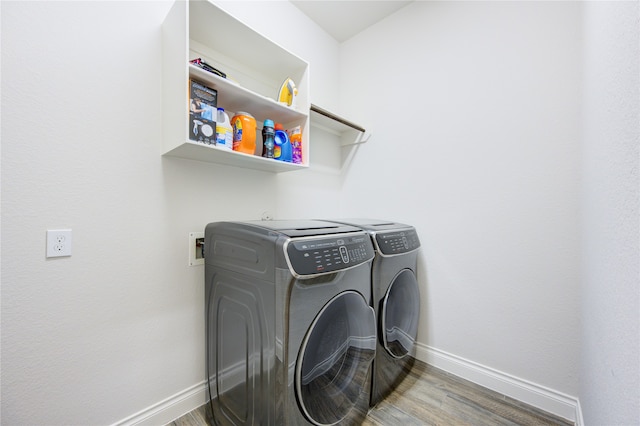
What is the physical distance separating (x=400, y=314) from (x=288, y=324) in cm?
91

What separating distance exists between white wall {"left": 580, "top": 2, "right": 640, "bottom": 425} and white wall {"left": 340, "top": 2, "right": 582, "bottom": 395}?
0.20 m

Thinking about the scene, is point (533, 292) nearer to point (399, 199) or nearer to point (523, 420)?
point (523, 420)

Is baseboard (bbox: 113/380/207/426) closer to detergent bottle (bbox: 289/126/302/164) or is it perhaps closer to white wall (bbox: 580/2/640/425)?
detergent bottle (bbox: 289/126/302/164)

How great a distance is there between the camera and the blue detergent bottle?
153 cm

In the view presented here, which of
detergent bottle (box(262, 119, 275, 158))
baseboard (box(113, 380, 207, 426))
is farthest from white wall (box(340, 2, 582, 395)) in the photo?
baseboard (box(113, 380, 207, 426))

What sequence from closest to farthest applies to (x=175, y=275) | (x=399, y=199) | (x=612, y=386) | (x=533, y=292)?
1. (x=612, y=386)
2. (x=175, y=275)
3. (x=533, y=292)
4. (x=399, y=199)

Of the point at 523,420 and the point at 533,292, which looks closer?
the point at 523,420

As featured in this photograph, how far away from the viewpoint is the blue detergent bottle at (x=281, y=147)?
153 cm

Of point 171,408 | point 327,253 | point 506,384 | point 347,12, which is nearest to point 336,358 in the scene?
point 327,253

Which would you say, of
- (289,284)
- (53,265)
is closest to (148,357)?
(53,265)

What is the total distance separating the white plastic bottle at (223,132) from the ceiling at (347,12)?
135cm

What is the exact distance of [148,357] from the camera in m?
1.25

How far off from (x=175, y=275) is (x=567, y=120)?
2243 millimetres

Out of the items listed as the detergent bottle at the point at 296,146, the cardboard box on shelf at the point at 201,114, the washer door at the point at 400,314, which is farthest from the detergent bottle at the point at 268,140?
the washer door at the point at 400,314
